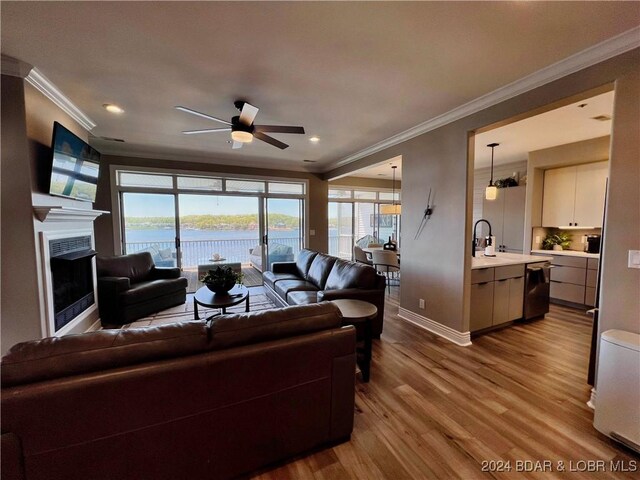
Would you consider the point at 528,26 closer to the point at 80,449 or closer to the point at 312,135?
the point at 312,135

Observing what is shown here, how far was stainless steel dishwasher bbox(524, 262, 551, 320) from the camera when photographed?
3.59 meters

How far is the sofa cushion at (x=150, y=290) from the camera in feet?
11.9

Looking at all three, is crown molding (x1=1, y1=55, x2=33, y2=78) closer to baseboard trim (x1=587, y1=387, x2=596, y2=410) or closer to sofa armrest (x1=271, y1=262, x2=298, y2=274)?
sofa armrest (x1=271, y1=262, x2=298, y2=274)

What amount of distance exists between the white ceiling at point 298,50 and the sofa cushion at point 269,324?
1.79 metres

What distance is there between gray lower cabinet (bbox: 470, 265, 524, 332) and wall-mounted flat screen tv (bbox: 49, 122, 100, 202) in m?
4.54

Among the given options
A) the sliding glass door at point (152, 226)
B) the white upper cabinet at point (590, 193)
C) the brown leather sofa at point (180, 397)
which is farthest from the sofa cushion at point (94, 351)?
the white upper cabinet at point (590, 193)

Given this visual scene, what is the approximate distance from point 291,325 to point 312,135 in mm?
3247

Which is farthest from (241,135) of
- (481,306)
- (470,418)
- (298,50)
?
(481,306)

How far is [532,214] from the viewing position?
4.81 m

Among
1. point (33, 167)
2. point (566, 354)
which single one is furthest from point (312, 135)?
point (566, 354)

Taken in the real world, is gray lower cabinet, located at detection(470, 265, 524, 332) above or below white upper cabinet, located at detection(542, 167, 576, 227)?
below

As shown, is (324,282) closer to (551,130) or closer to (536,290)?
(536,290)

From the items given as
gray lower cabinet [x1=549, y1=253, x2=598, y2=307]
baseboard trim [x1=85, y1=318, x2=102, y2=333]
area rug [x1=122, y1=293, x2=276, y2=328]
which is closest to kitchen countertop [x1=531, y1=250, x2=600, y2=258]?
gray lower cabinet [x1=549, y1=253, x2=598, y2=307]

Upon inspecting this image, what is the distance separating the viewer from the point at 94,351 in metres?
1.10
